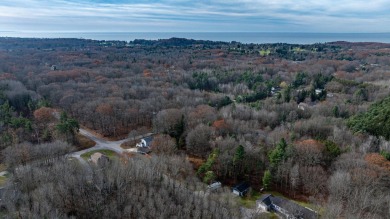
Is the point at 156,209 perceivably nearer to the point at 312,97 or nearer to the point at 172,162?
the point at 172,162

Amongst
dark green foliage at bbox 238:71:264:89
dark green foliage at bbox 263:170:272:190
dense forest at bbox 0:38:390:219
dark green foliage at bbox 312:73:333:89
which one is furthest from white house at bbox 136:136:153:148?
dark green foliage at bbox 312:73:333:89

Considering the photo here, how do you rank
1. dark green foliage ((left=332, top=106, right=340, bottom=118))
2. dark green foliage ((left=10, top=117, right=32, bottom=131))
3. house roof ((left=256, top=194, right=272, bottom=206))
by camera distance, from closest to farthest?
1. house roof ((left=256, top=194, right=272, bottom=206))
2. dark green foliage ((left=10, top=117, right=32, bottom=131))
3. dark green foliage ((left=332, top=106, right=340, bottom=118))

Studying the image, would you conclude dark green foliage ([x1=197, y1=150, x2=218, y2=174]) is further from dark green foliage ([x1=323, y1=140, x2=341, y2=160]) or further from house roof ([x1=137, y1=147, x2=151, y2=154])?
dark green foliage ([x1=323, y1=140, x2=341, y2=160])

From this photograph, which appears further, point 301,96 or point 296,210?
point 301,96

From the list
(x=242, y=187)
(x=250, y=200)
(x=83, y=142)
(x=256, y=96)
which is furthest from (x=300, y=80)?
(x=83, y=142)

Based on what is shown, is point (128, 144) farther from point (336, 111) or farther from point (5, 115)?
point (336, 111)

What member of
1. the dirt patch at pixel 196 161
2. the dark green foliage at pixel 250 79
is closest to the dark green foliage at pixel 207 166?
the dirt patch at pixel 196 161

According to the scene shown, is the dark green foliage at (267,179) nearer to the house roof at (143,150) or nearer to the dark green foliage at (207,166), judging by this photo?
the dark green foliage at (207,166)

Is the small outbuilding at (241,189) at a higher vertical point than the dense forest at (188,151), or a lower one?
lower
